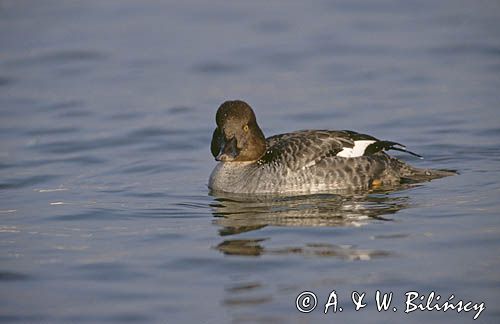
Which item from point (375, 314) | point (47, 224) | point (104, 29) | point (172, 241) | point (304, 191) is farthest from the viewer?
point (104, 29)

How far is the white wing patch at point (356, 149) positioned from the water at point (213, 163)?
2.10ft

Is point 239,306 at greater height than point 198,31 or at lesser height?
lesser

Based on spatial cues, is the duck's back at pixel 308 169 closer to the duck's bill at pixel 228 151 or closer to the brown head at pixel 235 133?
the brown head at pixel 235 133

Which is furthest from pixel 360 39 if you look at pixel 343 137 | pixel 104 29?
pixel 343 137

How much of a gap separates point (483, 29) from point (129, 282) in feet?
42.2

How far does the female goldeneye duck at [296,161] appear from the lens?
41.7ft

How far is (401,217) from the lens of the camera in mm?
11344

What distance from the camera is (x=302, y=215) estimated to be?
11.7m

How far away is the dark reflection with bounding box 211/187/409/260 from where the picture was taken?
1034cm

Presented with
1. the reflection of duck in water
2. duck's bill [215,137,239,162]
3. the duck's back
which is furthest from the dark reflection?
duck's bill [215,137,239,162]

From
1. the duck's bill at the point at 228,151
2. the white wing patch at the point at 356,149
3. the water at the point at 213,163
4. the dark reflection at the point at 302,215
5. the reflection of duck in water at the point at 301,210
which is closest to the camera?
the water at the point at 213,163

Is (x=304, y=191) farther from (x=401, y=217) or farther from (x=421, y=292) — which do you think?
(x=421, y=292)

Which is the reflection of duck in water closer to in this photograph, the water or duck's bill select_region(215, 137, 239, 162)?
the water

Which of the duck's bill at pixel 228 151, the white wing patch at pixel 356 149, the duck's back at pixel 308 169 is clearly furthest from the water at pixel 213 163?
the white wing patch at pixel 356 149
